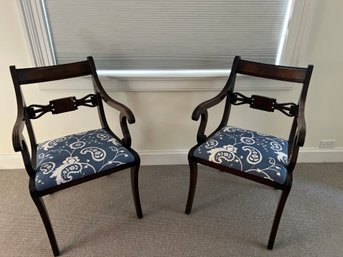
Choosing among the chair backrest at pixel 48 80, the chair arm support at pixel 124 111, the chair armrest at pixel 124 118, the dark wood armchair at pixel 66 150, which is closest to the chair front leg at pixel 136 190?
the dark wood armchair at pixel 66 150

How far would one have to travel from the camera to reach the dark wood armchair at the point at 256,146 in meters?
1.39

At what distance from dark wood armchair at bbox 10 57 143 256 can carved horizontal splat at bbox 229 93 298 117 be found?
675 millimetres

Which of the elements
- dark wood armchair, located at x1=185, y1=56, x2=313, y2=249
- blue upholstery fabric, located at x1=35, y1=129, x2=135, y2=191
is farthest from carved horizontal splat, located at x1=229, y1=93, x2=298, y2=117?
blue upholstery fabric, located at x1=35, y1=129, x2=135, y2=191

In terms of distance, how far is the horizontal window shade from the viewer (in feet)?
5.50

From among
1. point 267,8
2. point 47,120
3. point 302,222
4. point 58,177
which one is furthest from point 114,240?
point 267,8

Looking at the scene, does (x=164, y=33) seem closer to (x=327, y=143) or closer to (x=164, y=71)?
(x=164, y=71)

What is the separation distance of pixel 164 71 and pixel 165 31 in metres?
0.25

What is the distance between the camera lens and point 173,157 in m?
2.16

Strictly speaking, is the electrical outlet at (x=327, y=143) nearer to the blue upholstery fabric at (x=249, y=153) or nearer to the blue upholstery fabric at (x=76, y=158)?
the blue upholstery fabric at (x=249, y=153)

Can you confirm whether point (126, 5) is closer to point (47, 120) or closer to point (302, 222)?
point (47, 120)

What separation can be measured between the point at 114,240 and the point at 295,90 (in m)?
1.51

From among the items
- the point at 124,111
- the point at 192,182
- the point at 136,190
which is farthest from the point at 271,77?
the point at 136,190

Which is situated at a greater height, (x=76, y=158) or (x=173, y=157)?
(x=76, y=158)

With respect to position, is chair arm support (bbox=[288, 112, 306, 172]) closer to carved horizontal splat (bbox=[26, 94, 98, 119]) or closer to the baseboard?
the baseboard
